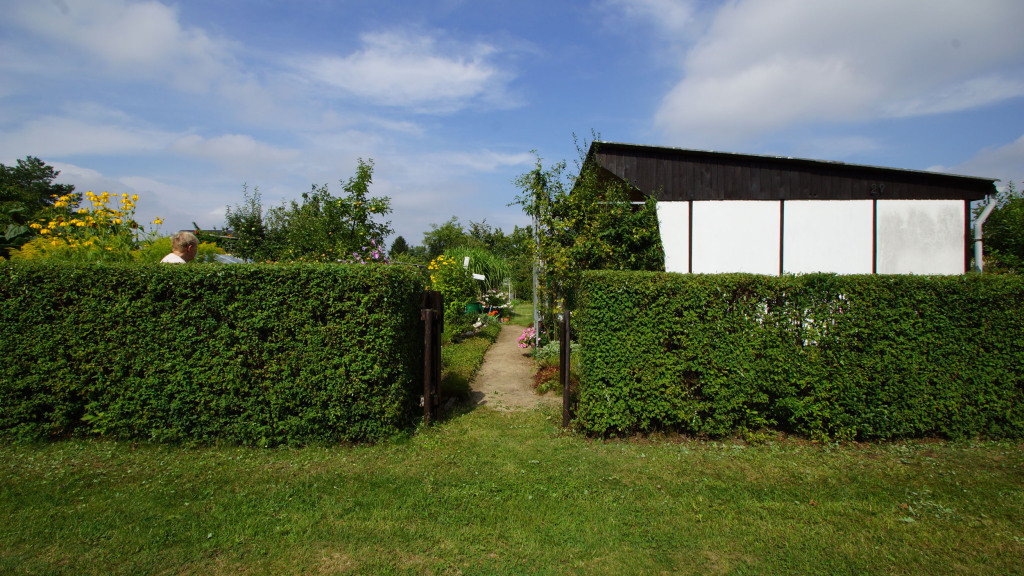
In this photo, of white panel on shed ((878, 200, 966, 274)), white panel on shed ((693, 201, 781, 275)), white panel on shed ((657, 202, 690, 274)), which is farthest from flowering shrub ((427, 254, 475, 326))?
white panel on shed ((878, 200, 966, 274))

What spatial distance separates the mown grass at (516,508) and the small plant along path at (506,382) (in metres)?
1.59

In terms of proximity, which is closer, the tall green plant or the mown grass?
the mown grass

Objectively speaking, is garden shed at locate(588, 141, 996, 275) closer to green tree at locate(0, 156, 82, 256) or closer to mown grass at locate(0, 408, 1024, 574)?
mown grass at locate(0, 408, 1024, 574)

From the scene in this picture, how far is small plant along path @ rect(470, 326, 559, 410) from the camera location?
6.61m

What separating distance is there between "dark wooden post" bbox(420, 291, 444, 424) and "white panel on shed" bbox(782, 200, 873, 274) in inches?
277

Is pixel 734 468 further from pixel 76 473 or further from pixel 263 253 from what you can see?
pixel 263 253

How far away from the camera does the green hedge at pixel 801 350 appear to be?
4922 mm

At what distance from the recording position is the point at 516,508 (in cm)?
361

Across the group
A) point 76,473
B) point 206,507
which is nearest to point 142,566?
point 206,507

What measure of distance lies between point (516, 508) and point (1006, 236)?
23314 millimetres

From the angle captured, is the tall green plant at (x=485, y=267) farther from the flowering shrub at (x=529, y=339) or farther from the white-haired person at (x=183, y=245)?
the white-haired person at (x=183, y=245)

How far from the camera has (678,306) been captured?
4.94 meters

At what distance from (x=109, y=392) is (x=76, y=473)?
0.91 m

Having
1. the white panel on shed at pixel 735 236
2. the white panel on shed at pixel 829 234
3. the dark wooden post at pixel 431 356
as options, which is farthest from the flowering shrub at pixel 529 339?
the white panel on shed at pixel 829 234
